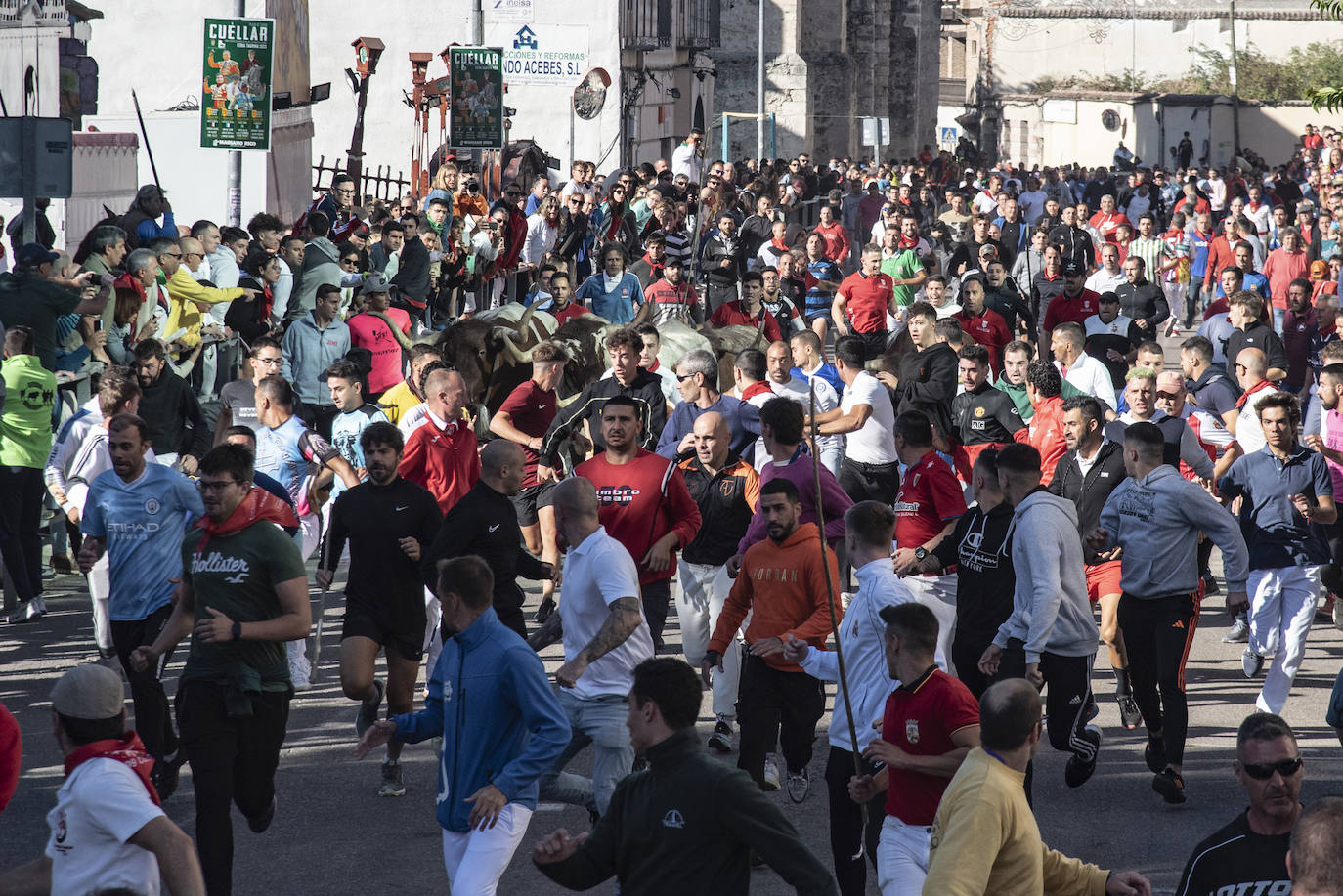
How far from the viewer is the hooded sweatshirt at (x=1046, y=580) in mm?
7578

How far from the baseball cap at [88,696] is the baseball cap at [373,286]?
32.6 feet

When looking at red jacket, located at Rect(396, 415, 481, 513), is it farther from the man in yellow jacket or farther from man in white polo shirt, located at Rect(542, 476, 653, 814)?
the man in yellow jacket

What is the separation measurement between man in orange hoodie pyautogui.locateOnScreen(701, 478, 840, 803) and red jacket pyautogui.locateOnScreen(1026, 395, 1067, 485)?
3355 millimetres

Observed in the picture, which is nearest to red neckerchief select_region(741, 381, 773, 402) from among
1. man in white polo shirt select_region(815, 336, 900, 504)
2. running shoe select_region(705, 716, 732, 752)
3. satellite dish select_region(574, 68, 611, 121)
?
man in white polo shirt select_region(815, 336, 900, 504)

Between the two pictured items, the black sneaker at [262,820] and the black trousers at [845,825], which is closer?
the black trousers at [845,825]

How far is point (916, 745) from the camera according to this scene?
5957mm

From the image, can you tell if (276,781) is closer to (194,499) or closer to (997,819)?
(194,499)

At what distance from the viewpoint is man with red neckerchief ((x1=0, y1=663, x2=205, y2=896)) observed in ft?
16.4

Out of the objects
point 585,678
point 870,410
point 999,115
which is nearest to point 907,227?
point 870,410

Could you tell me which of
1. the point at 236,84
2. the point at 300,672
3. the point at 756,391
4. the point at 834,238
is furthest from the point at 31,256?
the point at 834,238

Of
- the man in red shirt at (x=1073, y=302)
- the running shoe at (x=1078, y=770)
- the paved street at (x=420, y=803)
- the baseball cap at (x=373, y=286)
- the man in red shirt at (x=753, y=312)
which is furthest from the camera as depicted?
the man in red shirt at (x=753, y=312)

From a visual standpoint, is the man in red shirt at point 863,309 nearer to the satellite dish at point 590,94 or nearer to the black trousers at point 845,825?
the black trousers at point 845,825

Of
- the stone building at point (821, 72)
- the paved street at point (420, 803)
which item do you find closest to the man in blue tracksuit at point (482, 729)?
the paved street at point (420, 803)

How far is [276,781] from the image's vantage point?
28.8 ft
